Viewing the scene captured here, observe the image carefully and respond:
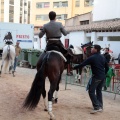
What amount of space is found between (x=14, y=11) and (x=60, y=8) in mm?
29718

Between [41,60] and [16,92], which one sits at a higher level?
[41,60]

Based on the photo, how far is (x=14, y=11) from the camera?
93.3 meters

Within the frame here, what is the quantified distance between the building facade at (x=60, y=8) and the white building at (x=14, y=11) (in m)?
20.8

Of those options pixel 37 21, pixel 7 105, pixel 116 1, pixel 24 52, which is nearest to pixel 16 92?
pixel 7 105

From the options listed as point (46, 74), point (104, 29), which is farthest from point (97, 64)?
point (104, 29)

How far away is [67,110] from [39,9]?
64.2 metres

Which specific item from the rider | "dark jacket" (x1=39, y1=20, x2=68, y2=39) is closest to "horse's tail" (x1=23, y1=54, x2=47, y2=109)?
the rider

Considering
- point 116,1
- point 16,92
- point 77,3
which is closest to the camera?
point 16,92

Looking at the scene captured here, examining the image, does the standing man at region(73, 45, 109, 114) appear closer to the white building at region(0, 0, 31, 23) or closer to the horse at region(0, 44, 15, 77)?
the horse at region(0, 44, 15, 77)

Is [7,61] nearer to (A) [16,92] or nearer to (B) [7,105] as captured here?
(A) [16,92]

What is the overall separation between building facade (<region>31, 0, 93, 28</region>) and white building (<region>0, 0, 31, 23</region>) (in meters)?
20.8

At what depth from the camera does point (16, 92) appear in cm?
966

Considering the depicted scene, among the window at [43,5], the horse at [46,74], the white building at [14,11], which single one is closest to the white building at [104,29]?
the horse at [46,74]

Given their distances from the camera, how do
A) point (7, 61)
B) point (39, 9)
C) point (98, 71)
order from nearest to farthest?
point (98, 71) < point (7, 61) < point (39, 9)
